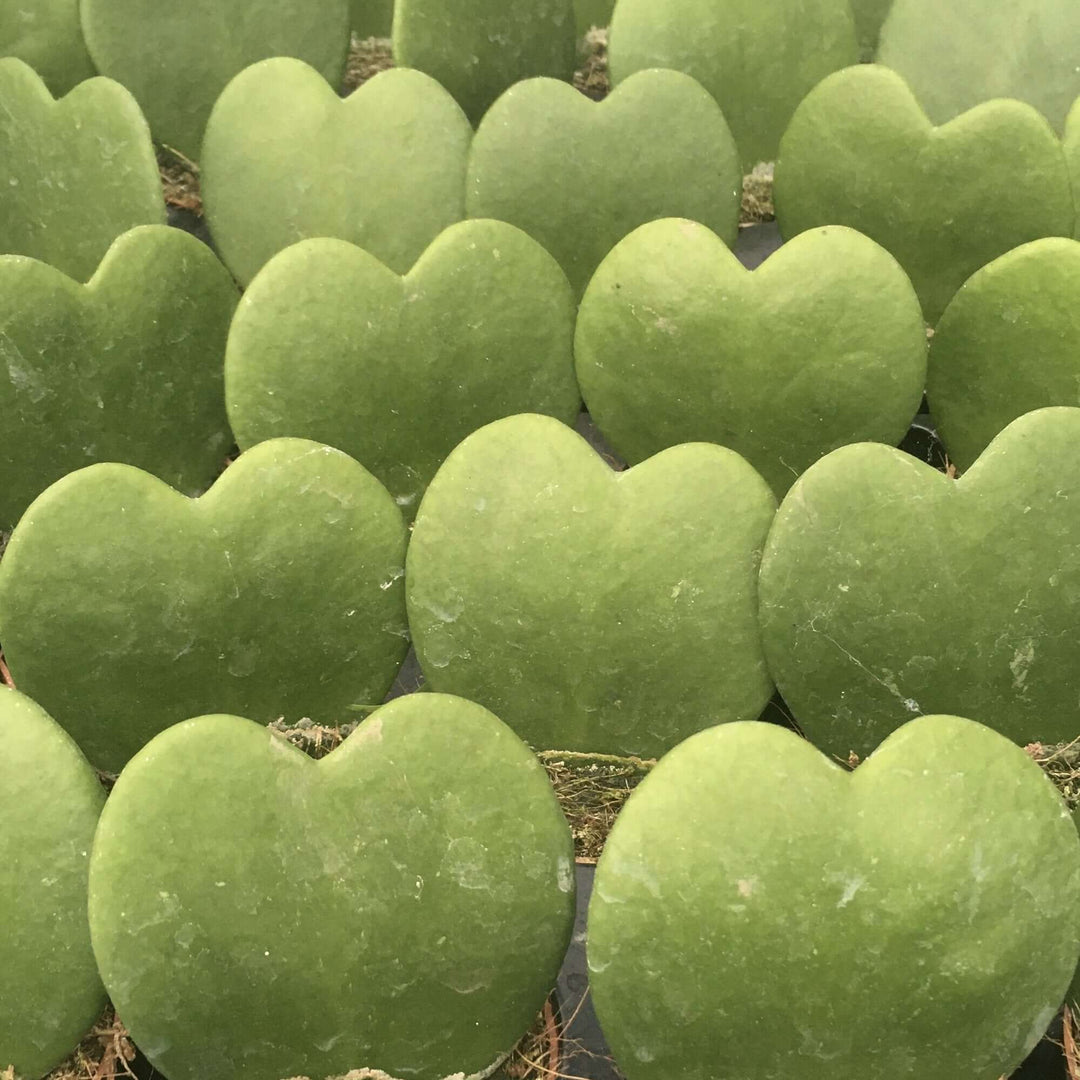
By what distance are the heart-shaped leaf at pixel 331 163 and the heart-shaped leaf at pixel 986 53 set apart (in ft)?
1.23

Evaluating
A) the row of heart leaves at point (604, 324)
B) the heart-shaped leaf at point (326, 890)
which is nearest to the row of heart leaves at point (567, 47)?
the row of heart leaves at point (604, 324)

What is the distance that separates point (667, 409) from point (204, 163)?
1.38ft

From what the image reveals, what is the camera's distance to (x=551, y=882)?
0.65m

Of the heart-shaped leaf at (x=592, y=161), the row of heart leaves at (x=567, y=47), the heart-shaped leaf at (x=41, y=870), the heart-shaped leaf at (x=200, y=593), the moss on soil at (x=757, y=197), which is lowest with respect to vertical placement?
the heart-shaped leaf at (x=41, y=870)

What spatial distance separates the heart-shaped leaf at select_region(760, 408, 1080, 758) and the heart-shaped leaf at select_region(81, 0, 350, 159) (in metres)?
0.66

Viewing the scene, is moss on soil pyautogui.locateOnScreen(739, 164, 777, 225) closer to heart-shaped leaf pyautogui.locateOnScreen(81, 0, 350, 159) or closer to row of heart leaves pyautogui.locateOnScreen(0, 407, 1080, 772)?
heart-shaped leaf pyautogui.locateOnScreen(81, 0, 350, 159)

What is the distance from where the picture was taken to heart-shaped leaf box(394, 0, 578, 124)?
1.06 meters

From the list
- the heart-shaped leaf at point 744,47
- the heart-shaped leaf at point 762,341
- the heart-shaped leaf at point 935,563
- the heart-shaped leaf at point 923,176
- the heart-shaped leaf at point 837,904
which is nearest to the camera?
the heart-shaped leaf at point 837,904

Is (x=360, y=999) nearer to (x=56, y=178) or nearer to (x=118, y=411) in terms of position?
(x=118, y=411)

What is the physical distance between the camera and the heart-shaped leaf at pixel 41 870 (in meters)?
0.65

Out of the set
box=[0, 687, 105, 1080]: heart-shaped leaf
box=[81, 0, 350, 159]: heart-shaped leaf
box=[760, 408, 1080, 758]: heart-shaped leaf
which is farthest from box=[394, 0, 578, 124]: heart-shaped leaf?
box=[0, 687, 105, 1080]: heart-shaped leaf

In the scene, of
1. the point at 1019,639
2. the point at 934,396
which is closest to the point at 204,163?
the point at 934,396

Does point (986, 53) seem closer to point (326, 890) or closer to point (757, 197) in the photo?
point (757, 197)

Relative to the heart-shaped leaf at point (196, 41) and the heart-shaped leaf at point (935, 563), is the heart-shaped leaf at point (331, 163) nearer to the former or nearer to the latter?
the heart-shaped leaf at point (196, 41)
